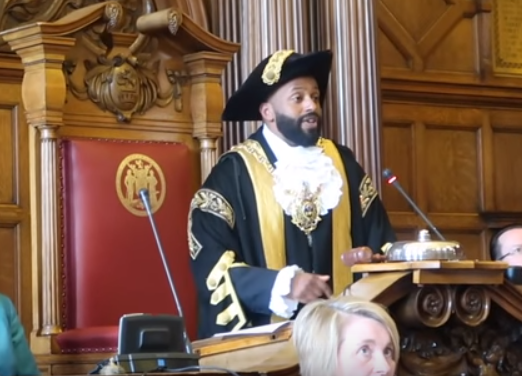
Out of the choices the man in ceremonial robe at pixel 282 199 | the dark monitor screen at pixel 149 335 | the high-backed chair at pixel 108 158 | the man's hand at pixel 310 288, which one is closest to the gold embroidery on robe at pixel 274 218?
the man in ceremonial robe at pixel 282 199

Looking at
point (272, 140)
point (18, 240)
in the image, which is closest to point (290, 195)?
point (272, 140)

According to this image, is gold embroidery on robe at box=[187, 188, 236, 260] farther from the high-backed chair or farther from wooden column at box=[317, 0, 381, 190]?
wooden column at box=[317, 0, 381, 190]

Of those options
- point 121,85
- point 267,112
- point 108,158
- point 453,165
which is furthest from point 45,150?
point 453,165

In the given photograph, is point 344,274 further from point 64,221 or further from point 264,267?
point 64,221

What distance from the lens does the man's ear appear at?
4.34 metres

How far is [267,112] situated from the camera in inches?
172

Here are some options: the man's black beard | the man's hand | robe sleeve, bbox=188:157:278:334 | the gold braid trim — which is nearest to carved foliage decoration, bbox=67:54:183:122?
robe sleeve, bbox=188:157:278:334

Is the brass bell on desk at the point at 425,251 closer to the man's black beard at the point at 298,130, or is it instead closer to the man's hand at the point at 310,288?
the man's hand at the point at 310,288

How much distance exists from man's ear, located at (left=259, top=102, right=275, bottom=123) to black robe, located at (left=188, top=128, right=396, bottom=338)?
0.28ft

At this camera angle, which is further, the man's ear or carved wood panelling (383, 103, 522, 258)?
carved wood panelling (383, 103, 522, 258)

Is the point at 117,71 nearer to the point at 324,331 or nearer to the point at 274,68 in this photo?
the point at 274,68

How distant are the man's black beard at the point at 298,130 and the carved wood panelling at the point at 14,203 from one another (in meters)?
1.24

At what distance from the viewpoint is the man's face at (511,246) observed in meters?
4.78

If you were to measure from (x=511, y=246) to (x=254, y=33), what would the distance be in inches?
53.9
